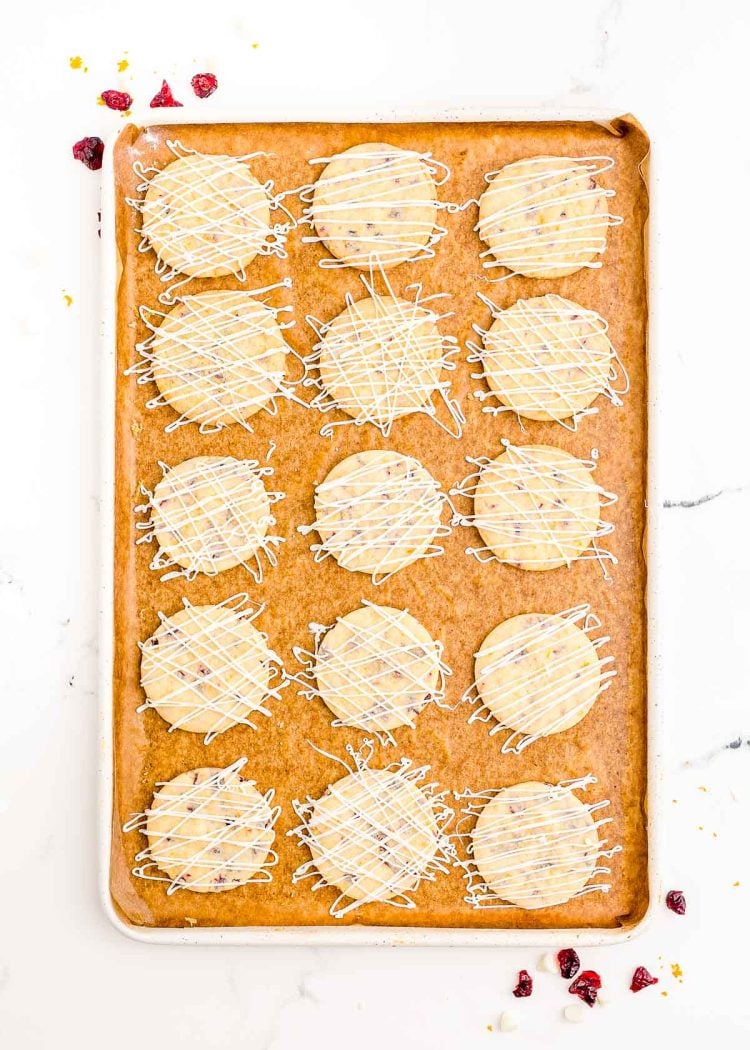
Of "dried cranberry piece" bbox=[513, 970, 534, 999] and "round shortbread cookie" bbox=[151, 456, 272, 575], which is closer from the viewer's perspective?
"round shortbread cookie" bbox=[151, 456, 272, 575]

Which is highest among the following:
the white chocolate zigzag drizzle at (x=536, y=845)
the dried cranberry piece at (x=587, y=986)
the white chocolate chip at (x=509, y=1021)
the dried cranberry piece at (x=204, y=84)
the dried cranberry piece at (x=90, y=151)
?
Result: the dried cranberry piece at (x=204, y=84)

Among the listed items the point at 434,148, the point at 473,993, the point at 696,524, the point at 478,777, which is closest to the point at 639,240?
the point at 434,148

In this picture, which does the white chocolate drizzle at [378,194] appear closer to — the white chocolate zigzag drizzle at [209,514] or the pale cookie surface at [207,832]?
the white chocolate zigzag drizzle at [209,514]

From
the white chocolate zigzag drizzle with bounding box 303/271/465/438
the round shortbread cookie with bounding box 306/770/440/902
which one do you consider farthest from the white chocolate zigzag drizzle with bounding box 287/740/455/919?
the white chocolate zigzag drizzle with bounding box 303/271/465/438

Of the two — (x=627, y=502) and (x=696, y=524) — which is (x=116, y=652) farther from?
(x=696, y=524)

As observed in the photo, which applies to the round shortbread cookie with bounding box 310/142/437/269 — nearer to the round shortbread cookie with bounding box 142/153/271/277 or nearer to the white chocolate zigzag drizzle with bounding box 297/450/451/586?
the round shortbread cookie with bounding box 142/153/271/277

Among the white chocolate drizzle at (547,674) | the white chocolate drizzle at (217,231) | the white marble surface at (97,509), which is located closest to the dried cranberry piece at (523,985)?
the white marble surface at (97,509)
